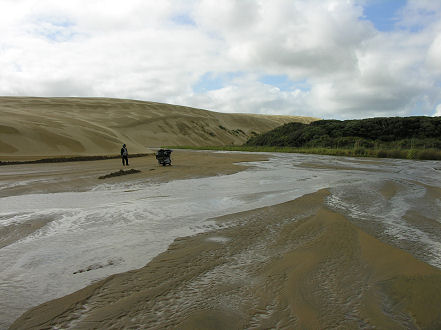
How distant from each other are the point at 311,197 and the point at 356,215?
2.00 metres

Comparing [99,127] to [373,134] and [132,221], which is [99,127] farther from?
[132,221]

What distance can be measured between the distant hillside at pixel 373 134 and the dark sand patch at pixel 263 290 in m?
33.0

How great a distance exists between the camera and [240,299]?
10.1 feet

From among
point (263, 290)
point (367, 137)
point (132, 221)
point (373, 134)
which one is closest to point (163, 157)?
point (132, 221)

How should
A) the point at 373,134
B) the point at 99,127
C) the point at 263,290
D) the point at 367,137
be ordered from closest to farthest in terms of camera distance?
the point at 263,290 → the point at 99,127 → the point at 367,137 → the point at 373,134

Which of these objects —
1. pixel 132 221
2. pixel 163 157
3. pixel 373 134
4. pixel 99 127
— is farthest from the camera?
pixel 373 134

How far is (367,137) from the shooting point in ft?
135

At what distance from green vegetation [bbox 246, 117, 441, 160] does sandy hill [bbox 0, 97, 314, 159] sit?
20.8m

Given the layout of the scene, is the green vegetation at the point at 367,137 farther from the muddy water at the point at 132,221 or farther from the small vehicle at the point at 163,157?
the muddy water at the point at 132,221

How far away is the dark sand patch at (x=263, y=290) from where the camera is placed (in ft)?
9.00

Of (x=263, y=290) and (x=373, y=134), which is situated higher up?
(x=373, y=134)

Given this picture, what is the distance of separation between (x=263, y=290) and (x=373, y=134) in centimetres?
4240

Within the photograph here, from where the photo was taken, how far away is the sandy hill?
26219mm

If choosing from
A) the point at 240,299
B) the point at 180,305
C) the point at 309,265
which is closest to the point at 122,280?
the point at 180,305
